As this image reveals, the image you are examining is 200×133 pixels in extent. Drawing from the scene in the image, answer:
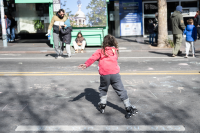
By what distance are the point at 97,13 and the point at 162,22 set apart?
345cm

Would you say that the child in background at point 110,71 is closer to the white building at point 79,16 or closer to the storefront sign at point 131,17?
the white building at point 79,16

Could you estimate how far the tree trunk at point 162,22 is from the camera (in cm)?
1308

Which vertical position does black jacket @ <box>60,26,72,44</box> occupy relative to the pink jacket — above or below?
above

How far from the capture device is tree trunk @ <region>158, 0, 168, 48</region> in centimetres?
1308

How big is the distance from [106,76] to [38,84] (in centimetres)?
259

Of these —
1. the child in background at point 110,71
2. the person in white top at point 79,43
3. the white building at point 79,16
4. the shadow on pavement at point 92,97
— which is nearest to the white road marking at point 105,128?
the child in background at point 110,71

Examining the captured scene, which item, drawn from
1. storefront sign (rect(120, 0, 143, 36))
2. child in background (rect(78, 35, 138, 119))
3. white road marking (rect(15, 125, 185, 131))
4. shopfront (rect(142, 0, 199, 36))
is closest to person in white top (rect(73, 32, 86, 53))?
storefront sign (rect(120, 0, 143, 36))

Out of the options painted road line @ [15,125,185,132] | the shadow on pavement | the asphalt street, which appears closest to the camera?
painted road line @ [15,125,185,132]

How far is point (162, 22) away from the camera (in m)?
13.2

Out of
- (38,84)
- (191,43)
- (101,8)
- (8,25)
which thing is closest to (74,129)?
(38,84)

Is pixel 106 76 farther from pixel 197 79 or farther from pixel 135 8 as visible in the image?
pixel 135 8

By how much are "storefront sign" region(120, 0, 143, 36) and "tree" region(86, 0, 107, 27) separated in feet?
17.4

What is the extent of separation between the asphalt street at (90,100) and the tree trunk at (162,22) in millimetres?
5248

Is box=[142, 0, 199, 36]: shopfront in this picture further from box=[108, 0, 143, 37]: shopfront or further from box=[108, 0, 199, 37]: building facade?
box=[108, 0, 143, 37]: shopfront
